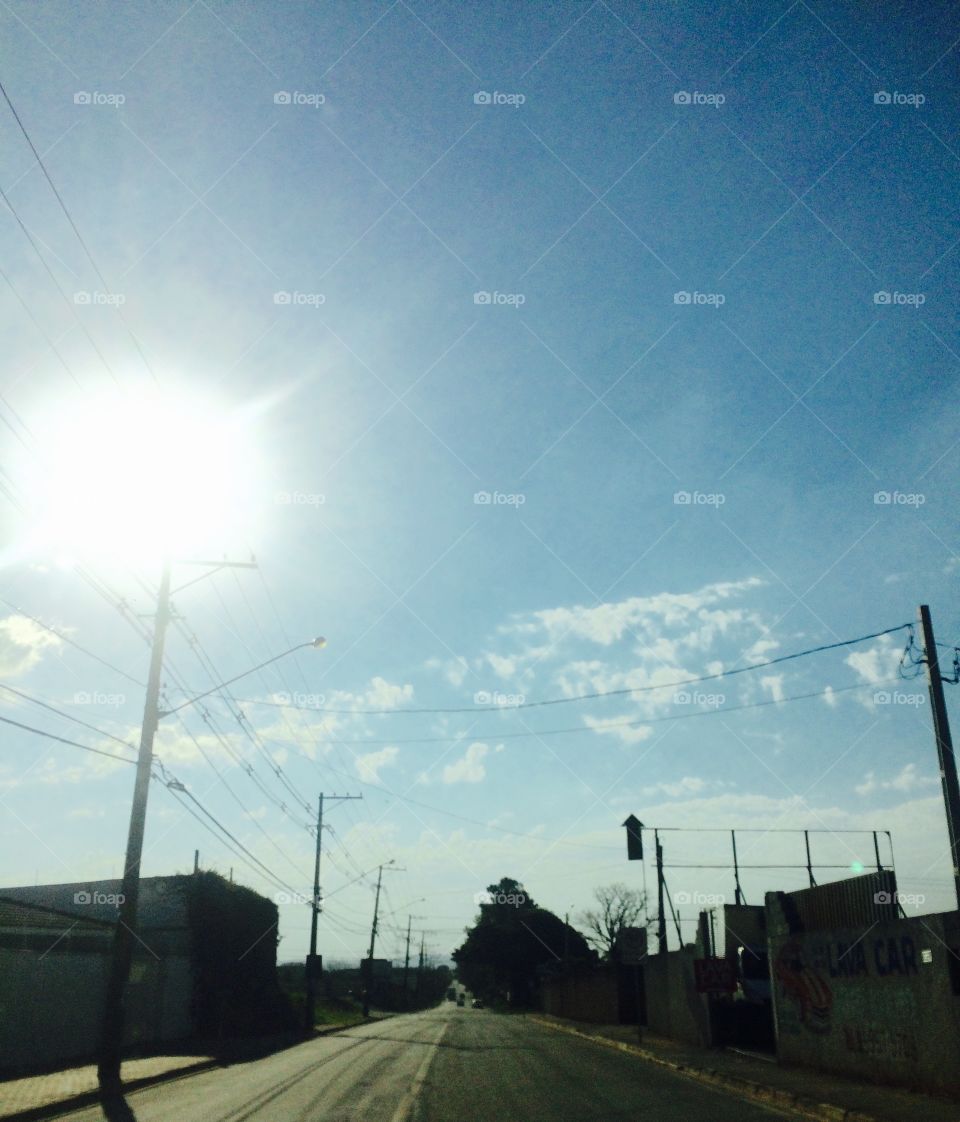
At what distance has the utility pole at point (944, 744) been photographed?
46.2ft

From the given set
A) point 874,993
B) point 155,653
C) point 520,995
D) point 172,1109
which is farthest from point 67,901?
point 520,995

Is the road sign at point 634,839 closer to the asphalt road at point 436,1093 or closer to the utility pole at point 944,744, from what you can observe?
the asphalt road at point 436,1093

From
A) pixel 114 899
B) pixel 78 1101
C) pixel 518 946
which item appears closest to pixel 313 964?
pixel 114 899

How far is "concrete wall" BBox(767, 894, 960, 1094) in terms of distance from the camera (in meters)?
15.0

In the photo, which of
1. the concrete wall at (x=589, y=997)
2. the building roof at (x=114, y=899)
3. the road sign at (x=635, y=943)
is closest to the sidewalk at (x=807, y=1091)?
the road sign at (x=635, y=943)

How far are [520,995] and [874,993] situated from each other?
287 ft

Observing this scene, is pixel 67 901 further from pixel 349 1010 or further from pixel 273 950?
pixel 349 1010

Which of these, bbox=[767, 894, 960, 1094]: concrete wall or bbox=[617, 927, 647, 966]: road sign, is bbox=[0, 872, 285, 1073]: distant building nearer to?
bbox=[617, 927, 647, 966]: road sign

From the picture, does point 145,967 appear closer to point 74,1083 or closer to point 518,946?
point 74,1083

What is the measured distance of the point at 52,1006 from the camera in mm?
22891

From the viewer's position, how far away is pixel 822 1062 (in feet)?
62.6

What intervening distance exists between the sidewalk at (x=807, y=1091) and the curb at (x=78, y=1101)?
11563 millimetres

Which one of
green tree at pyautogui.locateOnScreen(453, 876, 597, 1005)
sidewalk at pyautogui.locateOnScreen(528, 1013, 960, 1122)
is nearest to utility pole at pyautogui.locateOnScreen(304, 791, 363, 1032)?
sidewalk at pyautogui.locateOnScreen(528, 1013, 960, 1122)

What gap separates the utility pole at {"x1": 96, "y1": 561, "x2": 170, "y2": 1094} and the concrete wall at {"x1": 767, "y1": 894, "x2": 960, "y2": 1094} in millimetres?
14270
